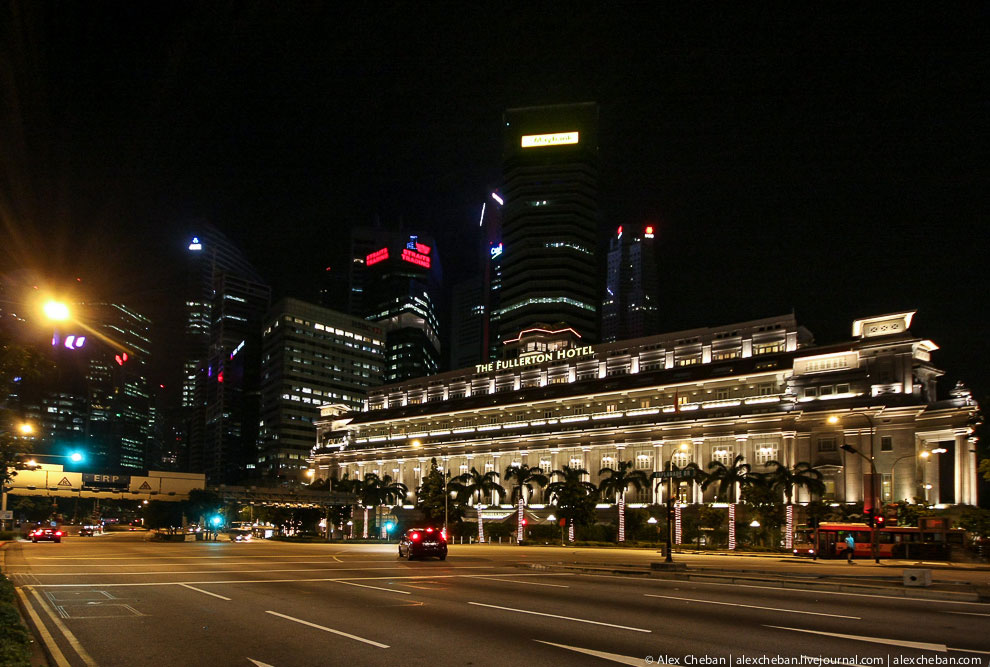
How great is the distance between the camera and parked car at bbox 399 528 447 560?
1766 inches

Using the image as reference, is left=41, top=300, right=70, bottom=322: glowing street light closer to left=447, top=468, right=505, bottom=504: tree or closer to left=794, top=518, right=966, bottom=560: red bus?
left=794, top=518, right=966, bottom=560: red bus

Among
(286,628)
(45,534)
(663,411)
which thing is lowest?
(45,534)

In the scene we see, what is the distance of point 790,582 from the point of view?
30656mm

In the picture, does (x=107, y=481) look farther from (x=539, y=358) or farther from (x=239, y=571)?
(x=239, y=571)

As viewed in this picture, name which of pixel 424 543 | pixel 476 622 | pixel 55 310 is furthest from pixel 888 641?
pixel 424 543

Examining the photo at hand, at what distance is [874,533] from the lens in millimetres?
53031

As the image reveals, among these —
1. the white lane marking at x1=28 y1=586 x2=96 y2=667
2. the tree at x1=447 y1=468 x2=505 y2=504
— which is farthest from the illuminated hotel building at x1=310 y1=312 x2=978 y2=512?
the white lane marking at x1=28 y1=586 x2=96 y2=667

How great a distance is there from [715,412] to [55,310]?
316ft

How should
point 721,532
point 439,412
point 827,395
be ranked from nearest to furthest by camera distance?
point 721,532
point 827,395
point 439,412

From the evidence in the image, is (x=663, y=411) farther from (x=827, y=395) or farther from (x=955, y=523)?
(x=955, y=523)

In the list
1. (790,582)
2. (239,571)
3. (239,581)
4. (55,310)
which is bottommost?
(239,571)

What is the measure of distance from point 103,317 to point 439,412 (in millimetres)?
112025

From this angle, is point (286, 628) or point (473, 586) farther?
point (473, 586)

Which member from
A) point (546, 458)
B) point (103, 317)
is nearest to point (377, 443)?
point (546, 458)
